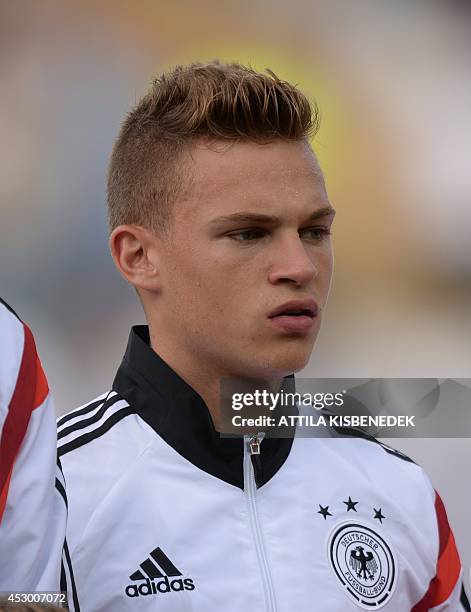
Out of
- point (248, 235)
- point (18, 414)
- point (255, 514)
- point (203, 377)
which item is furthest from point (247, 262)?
point (18, 414)

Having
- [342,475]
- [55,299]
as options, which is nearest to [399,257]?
[55,299]

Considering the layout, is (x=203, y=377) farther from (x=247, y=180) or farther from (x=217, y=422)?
(x=247, y=180)

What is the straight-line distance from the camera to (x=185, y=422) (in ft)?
3.74

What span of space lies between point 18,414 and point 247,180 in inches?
19.8

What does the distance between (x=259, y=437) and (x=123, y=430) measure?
170 millimetres

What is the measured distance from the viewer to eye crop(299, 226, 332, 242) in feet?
3.81

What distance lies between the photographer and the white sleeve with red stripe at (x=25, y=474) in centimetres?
71

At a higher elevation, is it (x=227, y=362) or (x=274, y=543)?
(x=227, y=362)

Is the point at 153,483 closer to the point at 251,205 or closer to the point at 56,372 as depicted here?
the point at 251,205

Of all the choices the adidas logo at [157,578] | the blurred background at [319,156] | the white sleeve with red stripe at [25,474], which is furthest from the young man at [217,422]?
the blurred background at [319,156]

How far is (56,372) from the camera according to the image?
170cm

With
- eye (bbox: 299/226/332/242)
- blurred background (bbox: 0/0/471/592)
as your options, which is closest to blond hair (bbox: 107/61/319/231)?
eye (bbox: 299/226/332/242)

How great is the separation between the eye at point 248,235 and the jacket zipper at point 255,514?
248 mm

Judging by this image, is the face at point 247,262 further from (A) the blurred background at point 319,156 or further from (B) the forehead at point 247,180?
(A) the blurred background at point 319,156
